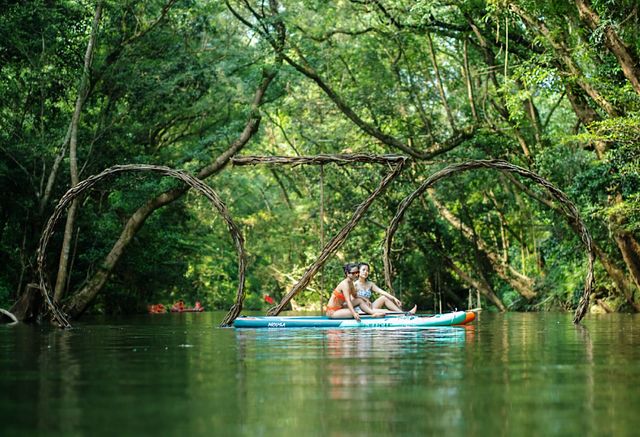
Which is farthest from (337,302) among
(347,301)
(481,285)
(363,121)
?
(481,285)

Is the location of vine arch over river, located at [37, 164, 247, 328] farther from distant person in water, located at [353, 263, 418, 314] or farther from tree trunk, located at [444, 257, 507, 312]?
tree trunk, located at [444, 257, 507, 312]

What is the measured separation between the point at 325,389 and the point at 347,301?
1023cm

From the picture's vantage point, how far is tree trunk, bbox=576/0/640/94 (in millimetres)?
19938

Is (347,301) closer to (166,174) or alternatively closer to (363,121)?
(166,174)

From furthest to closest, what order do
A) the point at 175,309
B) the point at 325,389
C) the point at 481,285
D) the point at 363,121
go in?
the point at 175,309 < the point at 481,285 < the point at 363,121 < the point at 325,389

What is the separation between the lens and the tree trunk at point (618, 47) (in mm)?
19938

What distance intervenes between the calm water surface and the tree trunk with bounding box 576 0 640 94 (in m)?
8.90

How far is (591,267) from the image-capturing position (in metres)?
18.7

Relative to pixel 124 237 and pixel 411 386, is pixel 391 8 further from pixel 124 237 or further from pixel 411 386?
pixel 411 386

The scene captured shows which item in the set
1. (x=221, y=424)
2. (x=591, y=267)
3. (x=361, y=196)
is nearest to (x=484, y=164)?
(x=591, y=267)

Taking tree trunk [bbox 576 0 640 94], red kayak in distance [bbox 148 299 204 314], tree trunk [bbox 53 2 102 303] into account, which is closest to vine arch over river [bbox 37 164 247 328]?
tree trunk [bbox 53 2 102 303]

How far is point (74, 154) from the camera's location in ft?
81.8

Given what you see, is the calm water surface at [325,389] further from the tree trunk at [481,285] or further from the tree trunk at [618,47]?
the tree trunk at [481,285]

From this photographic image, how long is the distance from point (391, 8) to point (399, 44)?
326cm
